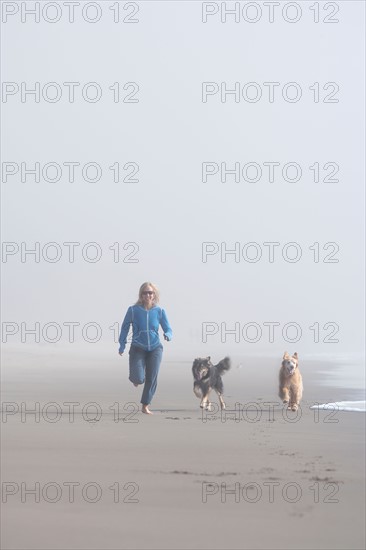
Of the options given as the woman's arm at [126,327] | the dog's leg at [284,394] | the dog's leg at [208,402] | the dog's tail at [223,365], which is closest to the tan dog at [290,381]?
the dog's leg at [284,394]

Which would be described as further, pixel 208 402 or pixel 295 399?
pixel 208 402

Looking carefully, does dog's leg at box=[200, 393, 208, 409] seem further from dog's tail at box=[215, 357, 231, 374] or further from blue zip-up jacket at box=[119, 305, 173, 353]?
blue zip-up jacket at box=[119, 305, 173, 353]

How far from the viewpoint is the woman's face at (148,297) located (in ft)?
19.8

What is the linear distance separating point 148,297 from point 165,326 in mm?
236

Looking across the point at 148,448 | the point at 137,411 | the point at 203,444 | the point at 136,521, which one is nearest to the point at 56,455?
the point at 148,448

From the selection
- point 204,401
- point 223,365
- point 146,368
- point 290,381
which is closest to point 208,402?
point 223,365

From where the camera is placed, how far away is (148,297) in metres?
6.05

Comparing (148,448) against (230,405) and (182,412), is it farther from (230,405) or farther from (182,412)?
(182,412)

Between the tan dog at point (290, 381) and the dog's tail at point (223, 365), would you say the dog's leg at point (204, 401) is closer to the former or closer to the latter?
the dog's tail at point (223, 365)

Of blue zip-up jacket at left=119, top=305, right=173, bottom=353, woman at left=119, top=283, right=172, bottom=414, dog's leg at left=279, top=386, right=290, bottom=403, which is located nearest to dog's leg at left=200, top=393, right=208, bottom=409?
dog's leg at left=279, top=386, right=290, bottom=403

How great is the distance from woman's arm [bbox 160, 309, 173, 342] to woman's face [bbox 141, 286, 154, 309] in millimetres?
107

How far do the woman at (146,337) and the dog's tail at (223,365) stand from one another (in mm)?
1787

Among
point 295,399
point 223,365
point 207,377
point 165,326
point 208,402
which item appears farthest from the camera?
point 223,365

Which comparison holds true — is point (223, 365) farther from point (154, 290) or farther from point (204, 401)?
point (154, 290)
